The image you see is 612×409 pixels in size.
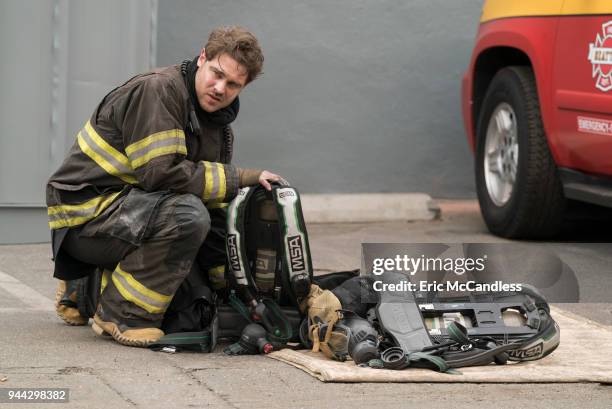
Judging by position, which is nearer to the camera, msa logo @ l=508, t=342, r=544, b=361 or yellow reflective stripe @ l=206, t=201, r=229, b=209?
msa logo @ l=508, t=342, r=544, b=361

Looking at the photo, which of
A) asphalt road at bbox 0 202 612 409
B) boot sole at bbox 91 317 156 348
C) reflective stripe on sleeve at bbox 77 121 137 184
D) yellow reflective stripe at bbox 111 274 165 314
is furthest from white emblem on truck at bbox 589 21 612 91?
boot sole at bbox 91 317 156 348

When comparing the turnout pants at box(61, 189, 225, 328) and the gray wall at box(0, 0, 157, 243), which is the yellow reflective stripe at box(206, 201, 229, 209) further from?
the gray wall at box(0, 0, 157, 243)

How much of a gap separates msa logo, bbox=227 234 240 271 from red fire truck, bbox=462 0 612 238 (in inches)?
99.5

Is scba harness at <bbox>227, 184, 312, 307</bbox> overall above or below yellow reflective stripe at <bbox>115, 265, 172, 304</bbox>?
above

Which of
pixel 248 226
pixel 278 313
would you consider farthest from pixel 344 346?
pixel 248 226

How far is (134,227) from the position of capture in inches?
195

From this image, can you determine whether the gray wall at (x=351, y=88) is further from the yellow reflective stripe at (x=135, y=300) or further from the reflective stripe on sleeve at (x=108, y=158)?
the yellow reflective stripe at (x=135, y=300)

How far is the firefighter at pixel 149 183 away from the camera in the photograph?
195 inches

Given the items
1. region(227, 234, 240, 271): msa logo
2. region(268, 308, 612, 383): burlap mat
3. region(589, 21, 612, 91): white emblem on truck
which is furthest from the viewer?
region(589, 21, 612, 91): white emblem on truck

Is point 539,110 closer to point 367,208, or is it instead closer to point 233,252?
point 367,208

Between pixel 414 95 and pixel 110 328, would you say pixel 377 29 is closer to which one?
pixel 414 95

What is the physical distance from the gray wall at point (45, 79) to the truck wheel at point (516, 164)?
86.9 inches

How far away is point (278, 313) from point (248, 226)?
1.24ft

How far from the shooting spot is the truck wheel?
745 cm
